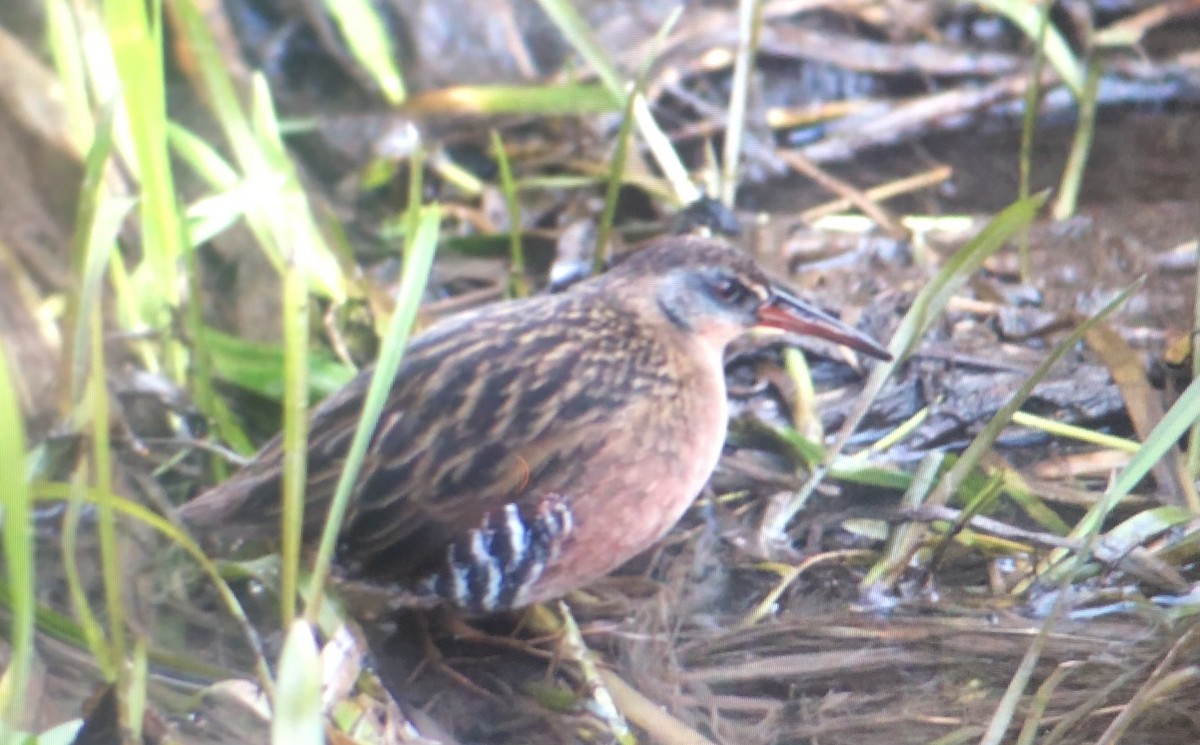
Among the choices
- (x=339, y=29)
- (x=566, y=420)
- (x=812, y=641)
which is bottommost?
(x=812, y=641)

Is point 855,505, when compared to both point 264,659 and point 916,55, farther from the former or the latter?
point 916,55

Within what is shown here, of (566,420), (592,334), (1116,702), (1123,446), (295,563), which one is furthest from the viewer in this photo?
(592,334)

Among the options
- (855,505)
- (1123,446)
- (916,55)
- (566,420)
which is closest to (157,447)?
(566,420)

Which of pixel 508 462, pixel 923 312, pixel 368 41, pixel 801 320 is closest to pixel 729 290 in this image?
pixel 801 320

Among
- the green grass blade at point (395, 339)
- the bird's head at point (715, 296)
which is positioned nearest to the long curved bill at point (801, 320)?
the bird's head at point (715, 296)

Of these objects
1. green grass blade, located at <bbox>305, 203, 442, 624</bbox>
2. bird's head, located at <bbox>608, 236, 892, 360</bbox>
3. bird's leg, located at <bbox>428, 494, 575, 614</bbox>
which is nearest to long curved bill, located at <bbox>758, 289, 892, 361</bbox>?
bird's head, located at <bbox>608, 236, 892, 360</bbox>
